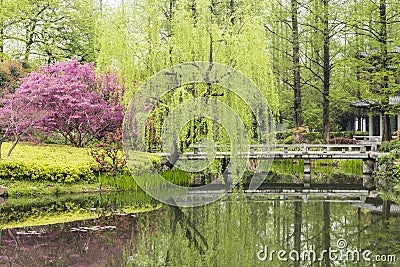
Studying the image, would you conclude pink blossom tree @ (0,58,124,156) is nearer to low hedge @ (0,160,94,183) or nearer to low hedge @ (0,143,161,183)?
low hedge @ (0,143,161,183)

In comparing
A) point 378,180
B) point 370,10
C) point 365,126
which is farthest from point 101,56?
point 365,126

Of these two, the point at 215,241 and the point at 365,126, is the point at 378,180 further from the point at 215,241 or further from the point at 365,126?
the point at 365,126

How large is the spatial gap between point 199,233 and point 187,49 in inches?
169

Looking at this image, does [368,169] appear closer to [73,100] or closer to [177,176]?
[177,176]

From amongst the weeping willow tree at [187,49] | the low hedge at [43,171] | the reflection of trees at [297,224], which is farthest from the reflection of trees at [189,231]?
the low hedge at [43,171]

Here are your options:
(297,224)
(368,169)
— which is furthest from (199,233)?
(368,169)

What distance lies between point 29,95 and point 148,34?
538 cm

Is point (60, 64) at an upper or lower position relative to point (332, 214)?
upper

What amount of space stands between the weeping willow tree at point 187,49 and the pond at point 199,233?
1935mm

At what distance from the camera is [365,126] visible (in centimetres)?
3025

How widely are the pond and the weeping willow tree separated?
1.93 meters

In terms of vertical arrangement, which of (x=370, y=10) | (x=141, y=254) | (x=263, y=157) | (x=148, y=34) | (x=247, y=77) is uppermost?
(x=370, y=10)

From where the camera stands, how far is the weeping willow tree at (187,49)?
1033 centimetres

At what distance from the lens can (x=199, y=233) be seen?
7.65 meters
